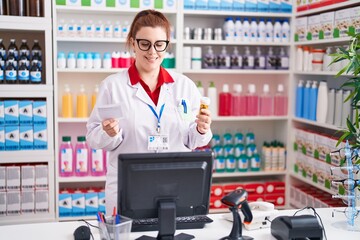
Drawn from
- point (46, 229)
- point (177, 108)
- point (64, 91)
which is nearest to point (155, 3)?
point (64, 91)

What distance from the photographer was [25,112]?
384 centimetres

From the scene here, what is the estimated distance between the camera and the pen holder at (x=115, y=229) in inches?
66.7

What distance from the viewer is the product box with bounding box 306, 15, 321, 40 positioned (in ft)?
12.9

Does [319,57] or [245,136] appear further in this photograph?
[245,136]

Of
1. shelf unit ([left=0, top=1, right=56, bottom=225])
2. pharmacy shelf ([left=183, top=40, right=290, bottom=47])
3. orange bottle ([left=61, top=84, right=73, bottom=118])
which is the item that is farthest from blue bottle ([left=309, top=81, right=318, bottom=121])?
shelf unit ([left=0, top=1, right=56, bottom=225])

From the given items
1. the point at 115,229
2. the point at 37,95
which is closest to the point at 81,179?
the point at 37,95

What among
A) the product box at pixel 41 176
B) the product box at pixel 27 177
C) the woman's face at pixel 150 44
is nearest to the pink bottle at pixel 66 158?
the product box at pixel 41 176

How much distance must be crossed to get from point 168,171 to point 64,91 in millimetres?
2758

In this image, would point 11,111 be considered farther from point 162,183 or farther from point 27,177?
point 162,183

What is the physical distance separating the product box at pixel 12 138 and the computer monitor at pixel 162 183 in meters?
2.35

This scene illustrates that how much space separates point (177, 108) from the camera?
2414 mm

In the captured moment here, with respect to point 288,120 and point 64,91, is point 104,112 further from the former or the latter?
point 288,120

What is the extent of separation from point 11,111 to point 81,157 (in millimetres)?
703

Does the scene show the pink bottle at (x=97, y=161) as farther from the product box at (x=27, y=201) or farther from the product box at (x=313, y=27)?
the product box at (x=313, y=27)
